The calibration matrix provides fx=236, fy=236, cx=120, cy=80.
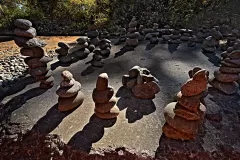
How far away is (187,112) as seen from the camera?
2.08 metres

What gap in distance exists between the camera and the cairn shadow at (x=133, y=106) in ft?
8.48

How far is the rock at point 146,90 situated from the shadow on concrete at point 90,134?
49 cm

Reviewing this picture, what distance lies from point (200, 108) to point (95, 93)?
1.04 metres

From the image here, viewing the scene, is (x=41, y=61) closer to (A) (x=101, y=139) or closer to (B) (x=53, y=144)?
(B) (x=53, y=144)

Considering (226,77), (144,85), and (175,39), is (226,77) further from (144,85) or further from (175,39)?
(175,39)

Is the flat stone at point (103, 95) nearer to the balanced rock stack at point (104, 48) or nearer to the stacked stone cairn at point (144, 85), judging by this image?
the stacked stone cairn at point (144, 85)

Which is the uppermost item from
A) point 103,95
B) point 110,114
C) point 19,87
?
point 103,95

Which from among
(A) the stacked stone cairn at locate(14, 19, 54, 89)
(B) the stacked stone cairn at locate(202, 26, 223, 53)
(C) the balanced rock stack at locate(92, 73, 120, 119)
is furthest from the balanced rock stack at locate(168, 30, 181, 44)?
(C) the balanced rock stack at locate(92, 73, 120, 119)

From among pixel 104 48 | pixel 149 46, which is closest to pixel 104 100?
pixel 104 48

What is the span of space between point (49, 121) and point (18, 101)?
2.25 ft

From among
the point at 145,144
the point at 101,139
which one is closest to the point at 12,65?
the point at 101,139

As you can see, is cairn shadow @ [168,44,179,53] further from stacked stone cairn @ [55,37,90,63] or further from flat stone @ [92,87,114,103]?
A: flat stone @ [92,87,114,103]

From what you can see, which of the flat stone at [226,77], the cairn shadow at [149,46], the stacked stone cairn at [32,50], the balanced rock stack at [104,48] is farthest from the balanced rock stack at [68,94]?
the cairn shadow at [149,46]

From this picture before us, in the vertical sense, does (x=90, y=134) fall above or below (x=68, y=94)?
below
